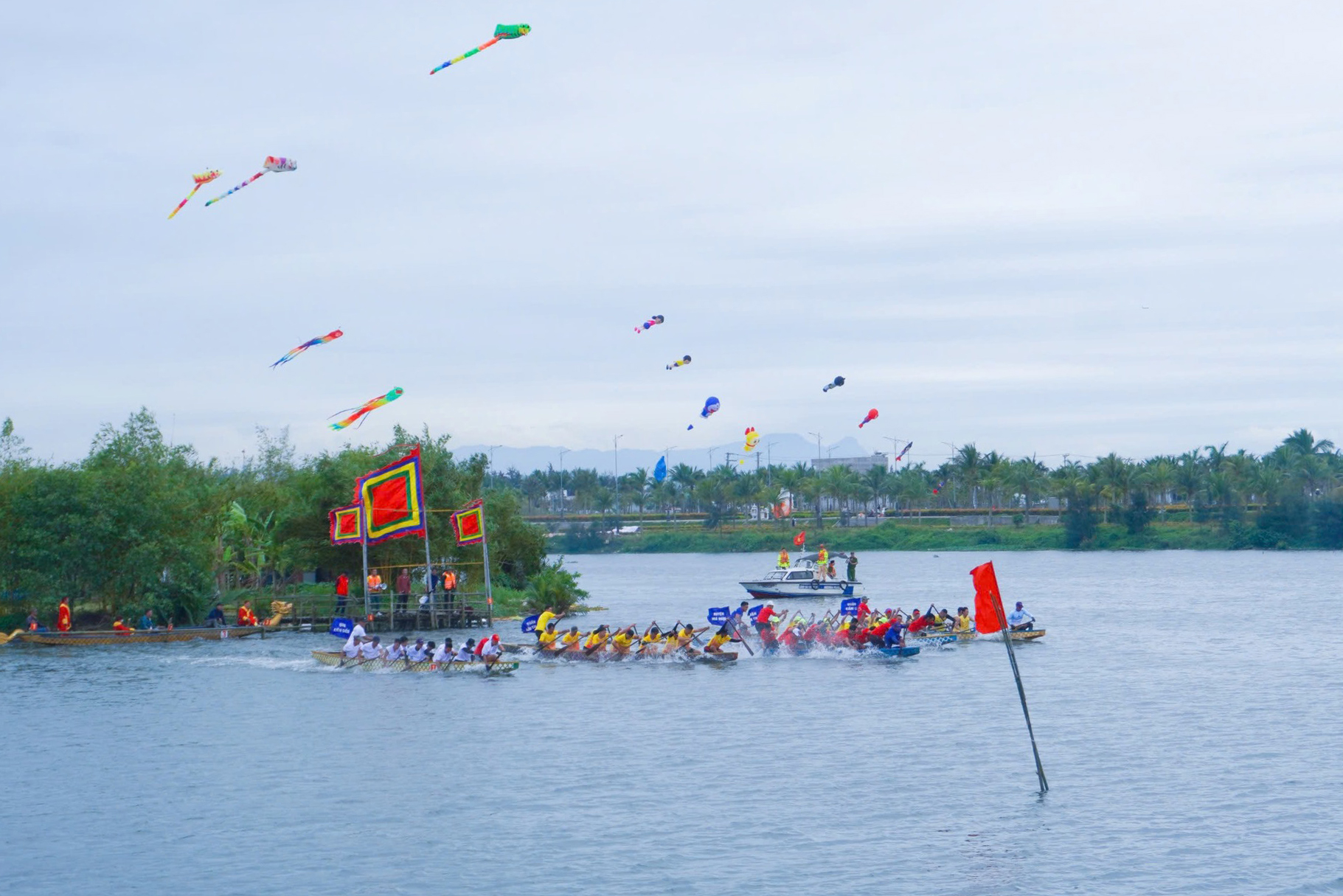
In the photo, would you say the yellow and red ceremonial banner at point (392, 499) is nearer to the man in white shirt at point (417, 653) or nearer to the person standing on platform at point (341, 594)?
the person standing on platform at point (341, 594)

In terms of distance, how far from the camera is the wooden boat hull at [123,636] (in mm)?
54750

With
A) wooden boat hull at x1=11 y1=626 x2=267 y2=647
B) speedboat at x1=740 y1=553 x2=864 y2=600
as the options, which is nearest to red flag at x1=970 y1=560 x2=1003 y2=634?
wooden boat hull at x1=11 y1=626 x2=267 y2=647

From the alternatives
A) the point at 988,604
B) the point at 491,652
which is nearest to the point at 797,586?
the point at 491,652

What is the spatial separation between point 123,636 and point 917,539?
11266 centimetres

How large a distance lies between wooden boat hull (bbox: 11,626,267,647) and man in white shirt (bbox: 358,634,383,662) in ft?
45.9

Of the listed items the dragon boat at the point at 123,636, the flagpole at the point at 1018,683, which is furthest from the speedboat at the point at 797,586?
the flagpole at the point at 1018,683

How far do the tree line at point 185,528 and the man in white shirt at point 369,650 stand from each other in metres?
16.6

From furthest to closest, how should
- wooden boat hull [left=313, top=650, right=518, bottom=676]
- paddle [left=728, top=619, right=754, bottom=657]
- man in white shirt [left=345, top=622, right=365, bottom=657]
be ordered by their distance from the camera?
paddle [left=728, top=619, right=754, bottom=657] → man in white shirt [left=345, top=622, right=365, bottom=657] → wooden boat hull [left=313, top=650, right=518, bottom=676]

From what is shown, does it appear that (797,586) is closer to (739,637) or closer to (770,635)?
(770,635)

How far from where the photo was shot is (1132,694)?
3862cm

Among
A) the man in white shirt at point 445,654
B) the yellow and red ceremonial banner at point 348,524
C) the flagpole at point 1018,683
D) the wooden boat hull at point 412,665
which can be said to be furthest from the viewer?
the yellow and red ceremonial banner at point 348,524

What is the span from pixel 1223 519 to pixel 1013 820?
127 meters

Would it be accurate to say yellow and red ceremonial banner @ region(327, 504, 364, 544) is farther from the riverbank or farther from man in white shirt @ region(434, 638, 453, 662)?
the riverbank

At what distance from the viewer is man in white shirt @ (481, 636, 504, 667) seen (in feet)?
144
